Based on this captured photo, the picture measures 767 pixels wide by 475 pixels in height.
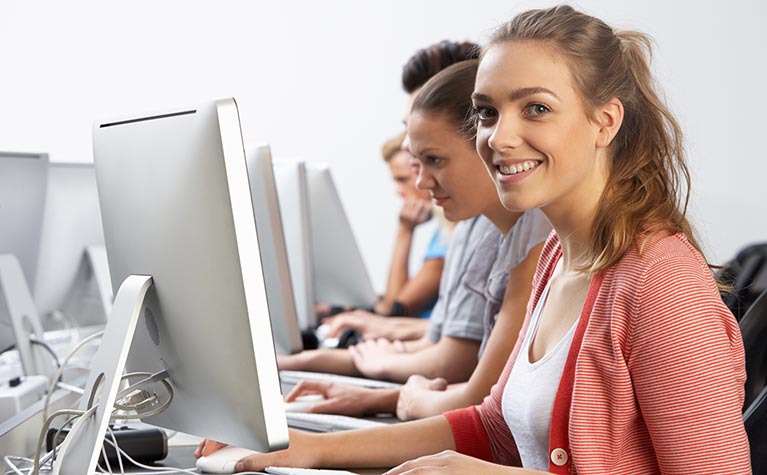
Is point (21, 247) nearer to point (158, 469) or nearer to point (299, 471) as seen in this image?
point (158, 469)

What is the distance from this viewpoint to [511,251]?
1657 mm

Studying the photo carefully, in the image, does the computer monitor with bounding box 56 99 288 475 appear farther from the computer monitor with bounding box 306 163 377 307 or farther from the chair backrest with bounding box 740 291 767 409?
the computer monitor with bounding box 306 163 377 307

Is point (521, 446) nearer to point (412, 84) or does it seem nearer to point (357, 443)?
point (357, 443)

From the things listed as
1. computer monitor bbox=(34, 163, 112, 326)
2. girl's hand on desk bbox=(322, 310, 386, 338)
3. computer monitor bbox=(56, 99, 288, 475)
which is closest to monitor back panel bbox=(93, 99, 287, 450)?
computer monitor bbox=(56, 99, 288, 475)

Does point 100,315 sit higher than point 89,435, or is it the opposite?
point 89,435

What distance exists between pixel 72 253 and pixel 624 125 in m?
1.30

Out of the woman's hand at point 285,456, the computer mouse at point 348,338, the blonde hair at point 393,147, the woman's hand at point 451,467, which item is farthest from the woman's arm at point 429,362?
the blonde hair at point 393,147

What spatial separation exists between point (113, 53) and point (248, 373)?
4.67 metres

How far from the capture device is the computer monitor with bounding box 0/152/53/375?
1657mm

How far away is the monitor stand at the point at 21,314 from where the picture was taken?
67.1 inches

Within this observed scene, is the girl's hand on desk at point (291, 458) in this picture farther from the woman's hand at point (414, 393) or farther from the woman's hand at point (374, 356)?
the woman's hand at point (374, 356)

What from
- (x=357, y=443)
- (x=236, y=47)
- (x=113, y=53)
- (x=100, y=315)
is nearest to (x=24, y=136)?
(x=113, y=53)

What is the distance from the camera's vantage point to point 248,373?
0.91m

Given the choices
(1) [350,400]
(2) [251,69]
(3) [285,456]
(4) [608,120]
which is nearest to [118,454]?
(3) [285,456]
